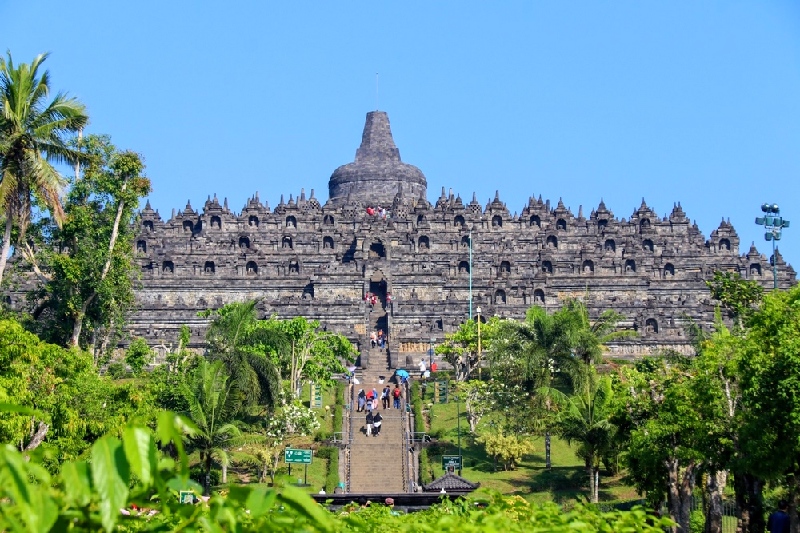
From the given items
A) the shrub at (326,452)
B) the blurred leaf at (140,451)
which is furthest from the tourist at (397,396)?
the blurred leaf at (140,451)

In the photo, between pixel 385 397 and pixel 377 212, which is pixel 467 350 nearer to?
pixel 385 397

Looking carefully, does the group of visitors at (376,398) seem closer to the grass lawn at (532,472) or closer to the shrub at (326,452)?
the grass lawn at (532,472)

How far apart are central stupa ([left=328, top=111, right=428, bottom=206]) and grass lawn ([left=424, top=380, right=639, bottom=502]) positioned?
55.3 m

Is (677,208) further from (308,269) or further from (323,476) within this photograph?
(323,476)

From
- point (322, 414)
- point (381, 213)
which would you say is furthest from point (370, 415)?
point (381, 213)

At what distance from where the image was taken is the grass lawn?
148 feet

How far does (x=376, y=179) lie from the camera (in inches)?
4299

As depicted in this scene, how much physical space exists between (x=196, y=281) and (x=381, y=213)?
20708 mm

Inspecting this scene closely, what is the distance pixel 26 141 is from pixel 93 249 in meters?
11.4

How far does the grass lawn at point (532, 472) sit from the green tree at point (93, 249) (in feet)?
51.4

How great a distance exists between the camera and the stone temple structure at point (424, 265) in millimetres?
78375

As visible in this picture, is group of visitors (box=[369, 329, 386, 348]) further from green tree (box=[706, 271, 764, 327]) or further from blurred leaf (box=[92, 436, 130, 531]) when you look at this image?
blurred leaf (box=[92, 436, 130, 531])

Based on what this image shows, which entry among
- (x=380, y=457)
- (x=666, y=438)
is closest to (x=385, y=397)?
(x=380, y=457)

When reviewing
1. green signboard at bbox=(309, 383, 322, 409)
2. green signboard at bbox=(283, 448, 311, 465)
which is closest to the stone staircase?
green signboard at bbox=(309, 383, 322, 409)
